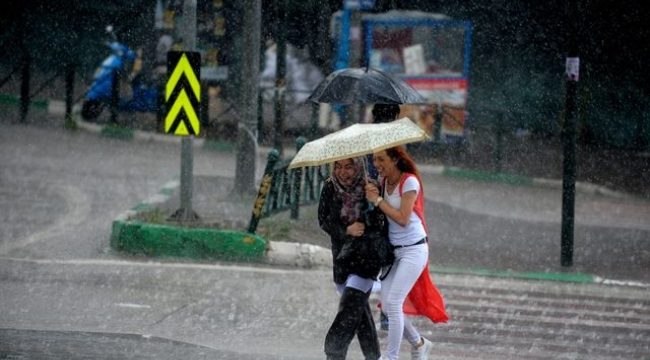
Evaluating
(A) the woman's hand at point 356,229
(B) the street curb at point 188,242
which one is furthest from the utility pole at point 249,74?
(A) the woman's hand at point 356,229

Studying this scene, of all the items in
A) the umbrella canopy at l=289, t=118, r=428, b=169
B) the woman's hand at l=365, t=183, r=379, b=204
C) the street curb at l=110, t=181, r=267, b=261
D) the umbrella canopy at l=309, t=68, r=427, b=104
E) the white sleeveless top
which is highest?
the umbrella canopy at l=309, t=68, r=427, b=104

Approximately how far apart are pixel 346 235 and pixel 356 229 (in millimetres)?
107

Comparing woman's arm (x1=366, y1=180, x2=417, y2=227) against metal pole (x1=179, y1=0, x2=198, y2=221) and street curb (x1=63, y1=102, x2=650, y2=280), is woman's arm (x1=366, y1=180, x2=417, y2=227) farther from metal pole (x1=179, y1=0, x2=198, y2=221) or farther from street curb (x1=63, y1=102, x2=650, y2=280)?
metal pole (x1=179, y1=0, x2=198, y2=221)

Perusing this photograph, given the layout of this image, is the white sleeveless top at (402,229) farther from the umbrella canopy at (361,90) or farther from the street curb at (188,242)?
the street curb at (188,242)

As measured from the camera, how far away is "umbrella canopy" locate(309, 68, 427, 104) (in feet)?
27.7

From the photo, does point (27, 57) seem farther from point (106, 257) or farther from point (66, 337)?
point (66, 337)

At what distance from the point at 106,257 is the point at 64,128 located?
9.83 meters

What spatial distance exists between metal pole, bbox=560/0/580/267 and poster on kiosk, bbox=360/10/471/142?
8.60 m

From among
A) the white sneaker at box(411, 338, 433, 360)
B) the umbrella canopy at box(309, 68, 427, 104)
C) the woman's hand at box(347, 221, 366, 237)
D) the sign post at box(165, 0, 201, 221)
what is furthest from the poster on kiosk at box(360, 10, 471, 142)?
the woman's hand at box(347, 221, 366, 237)

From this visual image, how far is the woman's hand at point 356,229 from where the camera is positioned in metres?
7.32

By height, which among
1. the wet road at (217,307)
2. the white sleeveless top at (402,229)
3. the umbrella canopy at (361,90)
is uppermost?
the umbrella canopy at (361,90)

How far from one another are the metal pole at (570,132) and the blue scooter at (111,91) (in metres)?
11.1

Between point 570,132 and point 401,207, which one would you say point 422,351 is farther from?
point 570,132

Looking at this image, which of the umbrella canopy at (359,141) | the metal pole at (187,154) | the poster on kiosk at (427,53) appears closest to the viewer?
the umbrella canopy at (359,141)
